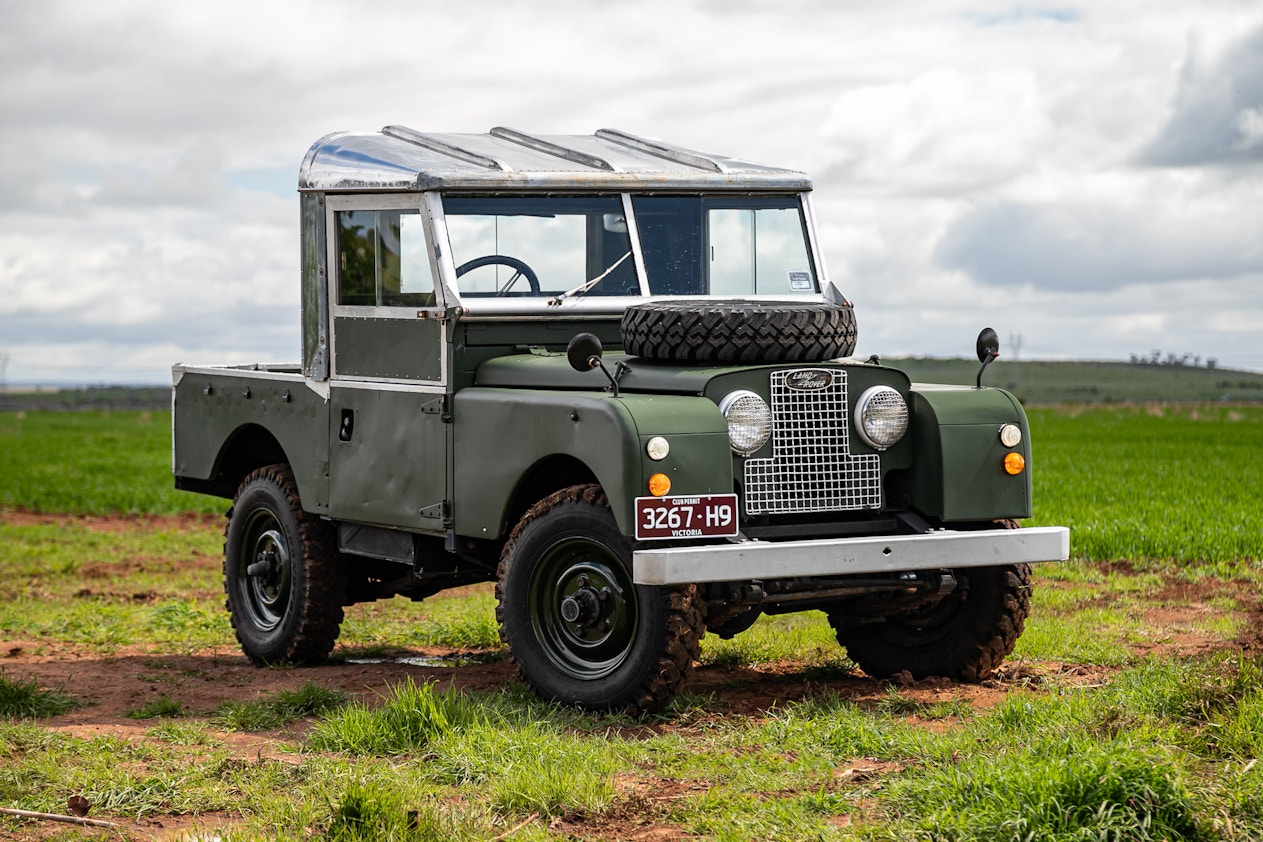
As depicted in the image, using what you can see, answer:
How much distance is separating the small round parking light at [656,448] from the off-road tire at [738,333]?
812mm

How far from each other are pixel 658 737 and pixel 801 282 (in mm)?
3178

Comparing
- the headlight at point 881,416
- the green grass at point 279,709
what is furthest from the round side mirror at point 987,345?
the green grass at point 279,709

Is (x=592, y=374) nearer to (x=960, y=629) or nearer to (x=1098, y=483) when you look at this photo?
(x=960, y=629)

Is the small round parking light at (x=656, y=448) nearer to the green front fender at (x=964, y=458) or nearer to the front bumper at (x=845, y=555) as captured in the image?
the front bumper at (x=845, y=555)

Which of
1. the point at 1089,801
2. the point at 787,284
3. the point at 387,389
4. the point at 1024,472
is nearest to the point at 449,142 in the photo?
the point at 387,389

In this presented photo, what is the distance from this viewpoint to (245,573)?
9945 millimetres

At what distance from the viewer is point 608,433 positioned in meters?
6.82

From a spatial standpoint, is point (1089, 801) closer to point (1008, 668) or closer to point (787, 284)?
point (1008, 668)

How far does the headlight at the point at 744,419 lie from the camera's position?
281 inches

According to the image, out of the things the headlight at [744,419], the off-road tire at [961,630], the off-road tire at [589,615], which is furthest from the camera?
the off-road tire at [961,630]

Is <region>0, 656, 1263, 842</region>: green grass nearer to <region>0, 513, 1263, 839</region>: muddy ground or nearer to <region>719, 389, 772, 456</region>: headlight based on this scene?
<region>0, 513, 1263, 839</region>: muddy ground

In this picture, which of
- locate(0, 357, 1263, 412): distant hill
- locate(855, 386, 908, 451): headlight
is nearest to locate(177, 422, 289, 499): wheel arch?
locate(855, 386, 908, 451): headlight

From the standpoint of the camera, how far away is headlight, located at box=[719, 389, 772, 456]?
23.4 feet

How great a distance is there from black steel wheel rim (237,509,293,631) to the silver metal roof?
219 cm
